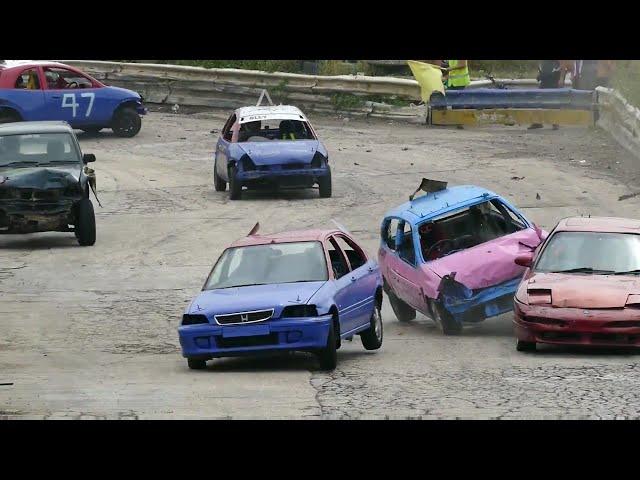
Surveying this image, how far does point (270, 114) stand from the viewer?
86.9 feet

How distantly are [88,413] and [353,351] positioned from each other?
15.4ft

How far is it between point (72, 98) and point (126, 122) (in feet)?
5.81

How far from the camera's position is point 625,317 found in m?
13.7

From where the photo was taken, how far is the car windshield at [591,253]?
14836mm

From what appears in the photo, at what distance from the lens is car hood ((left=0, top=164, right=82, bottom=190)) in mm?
21484

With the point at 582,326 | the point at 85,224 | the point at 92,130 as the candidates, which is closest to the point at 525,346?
the point at 582,326

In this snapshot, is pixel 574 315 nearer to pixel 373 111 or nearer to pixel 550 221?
pixel 550 221

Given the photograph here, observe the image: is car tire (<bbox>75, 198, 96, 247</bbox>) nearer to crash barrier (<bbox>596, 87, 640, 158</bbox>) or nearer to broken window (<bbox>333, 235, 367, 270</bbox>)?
broken window (<bbox>333, 235, 367, 270</bbox>)

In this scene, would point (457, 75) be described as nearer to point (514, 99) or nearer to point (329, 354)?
point (514, 99)

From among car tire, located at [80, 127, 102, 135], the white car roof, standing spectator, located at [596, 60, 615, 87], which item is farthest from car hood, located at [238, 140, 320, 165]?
standing spectator, located at [596, 60, 615, 87]

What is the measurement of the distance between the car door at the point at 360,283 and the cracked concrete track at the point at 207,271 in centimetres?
45

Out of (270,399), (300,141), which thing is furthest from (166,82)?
(270,399)

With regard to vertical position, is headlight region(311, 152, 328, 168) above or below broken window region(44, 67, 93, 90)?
below

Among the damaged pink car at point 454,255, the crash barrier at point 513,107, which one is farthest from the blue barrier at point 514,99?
the damaged pink car at point 454,255
